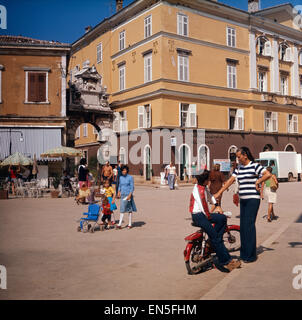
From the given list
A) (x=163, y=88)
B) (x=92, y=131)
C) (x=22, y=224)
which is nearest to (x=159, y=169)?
(x=163, y=88)

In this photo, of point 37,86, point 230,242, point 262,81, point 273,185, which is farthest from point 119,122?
point 230,242

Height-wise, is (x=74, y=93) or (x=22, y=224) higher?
(x=74, y=93)

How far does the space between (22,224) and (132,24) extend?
84.2ft

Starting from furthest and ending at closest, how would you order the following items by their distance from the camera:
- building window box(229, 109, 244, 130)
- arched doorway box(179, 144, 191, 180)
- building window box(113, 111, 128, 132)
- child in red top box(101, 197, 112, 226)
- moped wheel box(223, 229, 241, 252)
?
building window box(113, 111, 128, 132), building window box(229, 109, 244, 130), arched doorway box(179, 144, 191, 180), child in red top box(101, 197, 112, 226), moped wheel box(223, 229, 241, 252)

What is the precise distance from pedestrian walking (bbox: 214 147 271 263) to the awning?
20.9 meters

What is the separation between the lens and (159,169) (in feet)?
97.9

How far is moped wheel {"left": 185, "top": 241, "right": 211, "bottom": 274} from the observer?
20.2 ft

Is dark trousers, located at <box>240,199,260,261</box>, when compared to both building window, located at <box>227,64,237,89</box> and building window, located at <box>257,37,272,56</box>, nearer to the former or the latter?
building window, located at <box>227,64,237,89</box>

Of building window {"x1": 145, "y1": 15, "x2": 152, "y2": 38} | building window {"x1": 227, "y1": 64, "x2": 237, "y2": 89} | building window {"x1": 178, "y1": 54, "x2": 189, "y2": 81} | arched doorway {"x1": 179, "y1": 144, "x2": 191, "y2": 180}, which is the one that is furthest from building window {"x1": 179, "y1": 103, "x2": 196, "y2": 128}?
building window {"x1": 145, "y1": 15, "x2": 152, "y2": 38}

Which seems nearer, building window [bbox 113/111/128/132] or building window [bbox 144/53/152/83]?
building window [bbox 144/53/152/83]

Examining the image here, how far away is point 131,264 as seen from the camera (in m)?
6.73

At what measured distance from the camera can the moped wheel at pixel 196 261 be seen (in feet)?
20.2

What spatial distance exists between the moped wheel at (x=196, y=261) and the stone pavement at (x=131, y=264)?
0.42 ft

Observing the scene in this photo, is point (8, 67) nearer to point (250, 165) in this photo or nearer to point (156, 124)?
point (156, 124)
